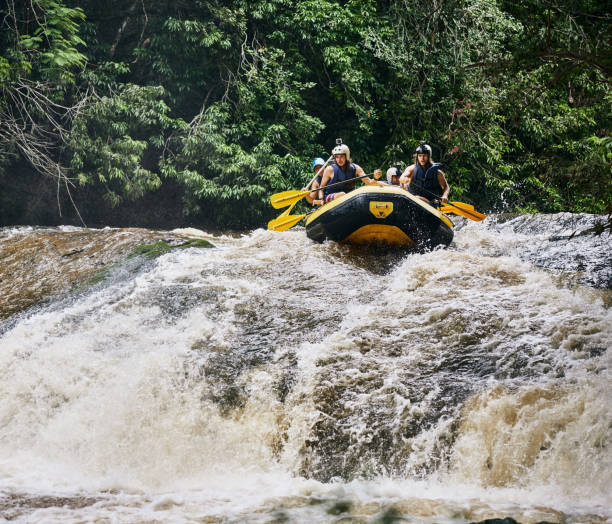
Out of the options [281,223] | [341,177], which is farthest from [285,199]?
[341,177]

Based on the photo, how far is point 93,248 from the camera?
734 centimetres

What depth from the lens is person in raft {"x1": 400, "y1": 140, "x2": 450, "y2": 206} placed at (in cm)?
770

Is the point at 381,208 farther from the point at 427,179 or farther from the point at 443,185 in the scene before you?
the point at 443,185

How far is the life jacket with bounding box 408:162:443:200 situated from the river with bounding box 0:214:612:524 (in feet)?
6.25

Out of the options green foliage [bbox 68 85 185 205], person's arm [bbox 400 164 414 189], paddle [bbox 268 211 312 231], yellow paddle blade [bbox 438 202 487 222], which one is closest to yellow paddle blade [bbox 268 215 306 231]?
paddle [bbox 268 211 312 231]

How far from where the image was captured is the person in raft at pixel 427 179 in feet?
25.3

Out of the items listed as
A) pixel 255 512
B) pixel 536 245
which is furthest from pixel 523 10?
pixel 536 245

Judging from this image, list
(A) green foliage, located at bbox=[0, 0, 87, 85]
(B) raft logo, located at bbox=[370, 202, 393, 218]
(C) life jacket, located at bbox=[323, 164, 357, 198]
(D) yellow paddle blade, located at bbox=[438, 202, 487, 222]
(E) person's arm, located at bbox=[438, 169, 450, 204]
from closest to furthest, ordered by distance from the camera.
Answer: (B) raft logo, located at bbox=[370, 202, 393, 218]
(E) person's arm, located at bbox=[438, 169, 450, 204]
(D) yellow paddle blade, located at bbox=[438, 202, 487, 222]
(C) life jacket, located at bbox=[323, 164, 357, 198]
(A) green foliage, located at bbox=[0, 0, 87, 85]

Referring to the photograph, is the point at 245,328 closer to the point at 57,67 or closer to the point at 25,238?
the point at 25,238

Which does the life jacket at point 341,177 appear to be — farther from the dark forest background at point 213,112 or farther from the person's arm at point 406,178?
the dark forest background at point 213,112

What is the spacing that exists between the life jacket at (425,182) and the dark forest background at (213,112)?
395 centimetres

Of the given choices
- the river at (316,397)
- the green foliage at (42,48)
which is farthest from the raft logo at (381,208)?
the green foliage at (42,48)

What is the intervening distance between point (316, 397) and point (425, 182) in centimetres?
452

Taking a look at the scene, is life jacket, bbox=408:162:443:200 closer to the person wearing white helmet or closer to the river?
the person wearing white helmet
